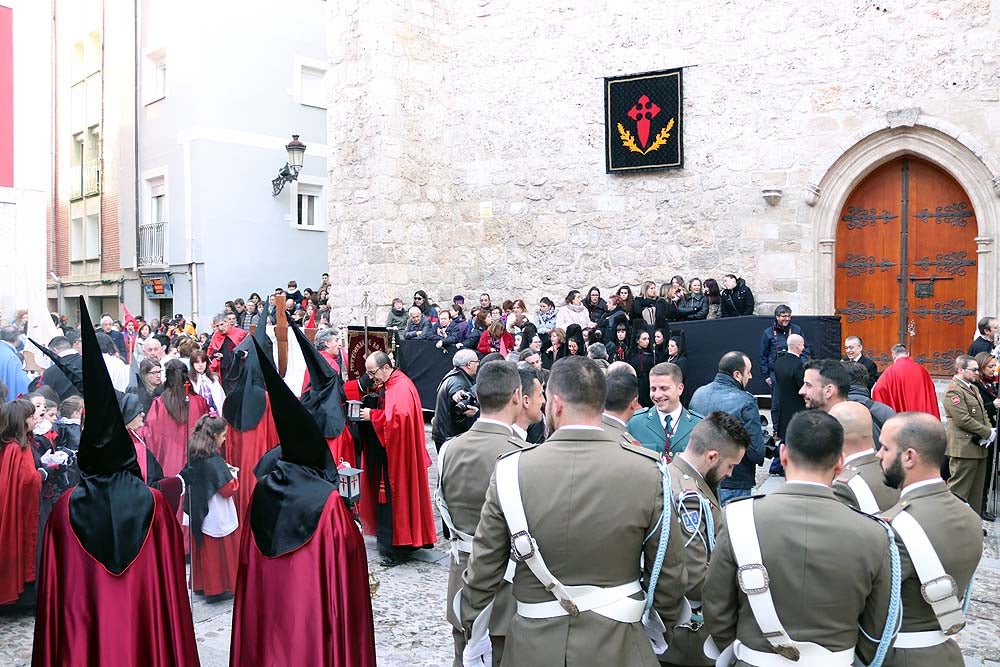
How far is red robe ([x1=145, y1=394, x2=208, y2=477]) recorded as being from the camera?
18.1 ft

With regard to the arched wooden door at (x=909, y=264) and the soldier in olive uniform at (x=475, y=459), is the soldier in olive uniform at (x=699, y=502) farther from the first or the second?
the arched wooden door at (x=909, y=264)

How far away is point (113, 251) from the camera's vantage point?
932 inches

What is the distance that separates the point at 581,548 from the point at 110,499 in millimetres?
2018

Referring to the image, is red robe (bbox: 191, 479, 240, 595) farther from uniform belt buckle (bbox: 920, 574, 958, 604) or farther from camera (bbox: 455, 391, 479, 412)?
uniform belt buckle (bbox: 920, 574, 958, 604)

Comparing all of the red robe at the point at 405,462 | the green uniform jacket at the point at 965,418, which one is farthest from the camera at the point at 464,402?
the green uniform jacket at the point at 965,418

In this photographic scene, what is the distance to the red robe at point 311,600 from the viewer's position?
353 cm

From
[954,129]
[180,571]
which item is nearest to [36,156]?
[180,571]

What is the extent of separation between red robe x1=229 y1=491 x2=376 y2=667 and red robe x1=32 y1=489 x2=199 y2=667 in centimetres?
37

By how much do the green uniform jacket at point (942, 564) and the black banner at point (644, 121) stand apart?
11.4 metres

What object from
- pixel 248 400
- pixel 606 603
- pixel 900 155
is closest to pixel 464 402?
pixel 248 400

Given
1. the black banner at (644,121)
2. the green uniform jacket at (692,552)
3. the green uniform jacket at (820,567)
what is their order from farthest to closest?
the black banner at (644,121)
the green uniform jacket at (692,552)
the green uniform jacket at (820,567)

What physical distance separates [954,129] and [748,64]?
306cm

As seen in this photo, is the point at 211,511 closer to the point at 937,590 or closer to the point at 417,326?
the point at 937,590

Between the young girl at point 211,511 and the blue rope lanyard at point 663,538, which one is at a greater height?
the blue rope lanyard at point 663,538
